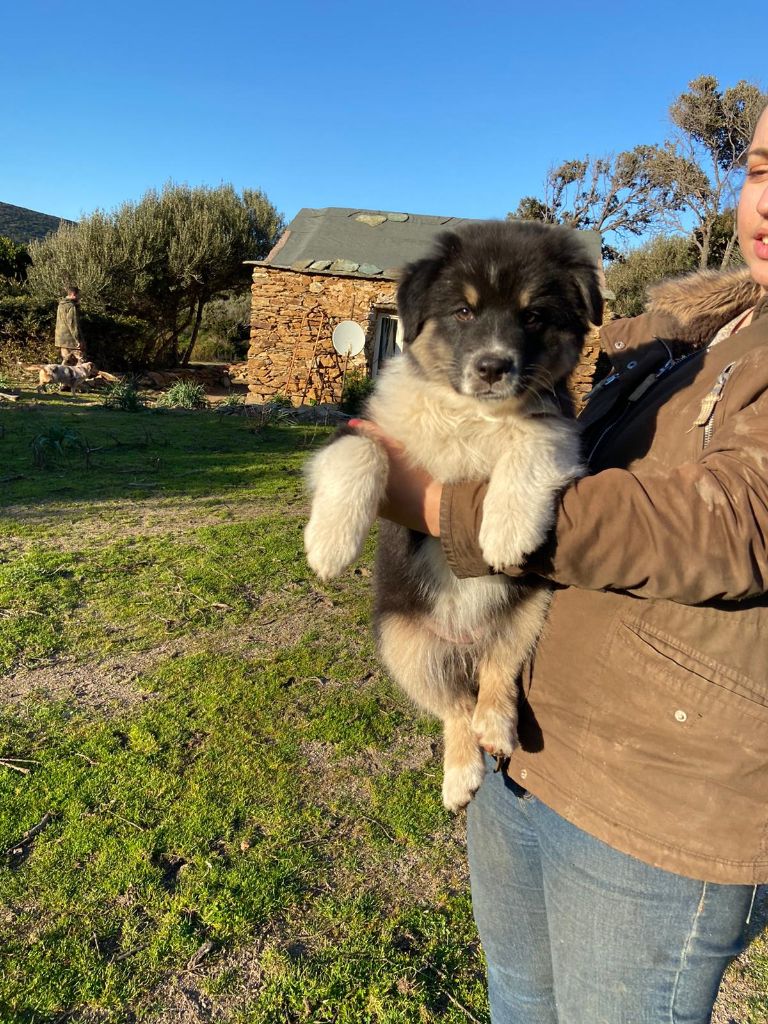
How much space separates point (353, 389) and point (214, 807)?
13.3 meters

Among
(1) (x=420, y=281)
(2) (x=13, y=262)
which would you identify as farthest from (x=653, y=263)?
(1) (x=420, y=281)

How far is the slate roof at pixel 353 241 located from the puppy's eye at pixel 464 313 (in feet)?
49.0

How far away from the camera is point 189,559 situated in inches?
249

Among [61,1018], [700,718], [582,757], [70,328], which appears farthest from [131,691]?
[70,328]

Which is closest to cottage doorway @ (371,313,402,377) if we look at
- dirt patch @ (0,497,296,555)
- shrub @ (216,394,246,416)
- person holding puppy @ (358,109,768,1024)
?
shrub @ (216,394,246,416)

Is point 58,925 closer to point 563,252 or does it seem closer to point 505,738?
point 505,738

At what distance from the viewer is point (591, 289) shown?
7.95 feet

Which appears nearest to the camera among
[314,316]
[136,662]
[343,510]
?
[343,510]

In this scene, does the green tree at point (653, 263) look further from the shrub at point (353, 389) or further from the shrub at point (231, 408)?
the shrub at point (231, 408)

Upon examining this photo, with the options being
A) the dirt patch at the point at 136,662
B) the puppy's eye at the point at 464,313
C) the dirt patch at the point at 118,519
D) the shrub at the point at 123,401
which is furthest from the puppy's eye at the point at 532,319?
the shrub at the point at 123,401

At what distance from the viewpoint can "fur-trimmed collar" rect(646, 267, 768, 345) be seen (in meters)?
1.91

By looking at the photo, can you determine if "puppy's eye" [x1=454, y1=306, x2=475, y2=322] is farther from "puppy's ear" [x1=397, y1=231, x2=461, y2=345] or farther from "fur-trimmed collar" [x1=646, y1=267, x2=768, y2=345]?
"fur-trimmed collar" [x1=646, y1=267, x2=768, y2=345]

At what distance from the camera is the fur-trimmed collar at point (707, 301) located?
191cm

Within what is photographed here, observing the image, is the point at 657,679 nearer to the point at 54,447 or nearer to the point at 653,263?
the point at 54,447
